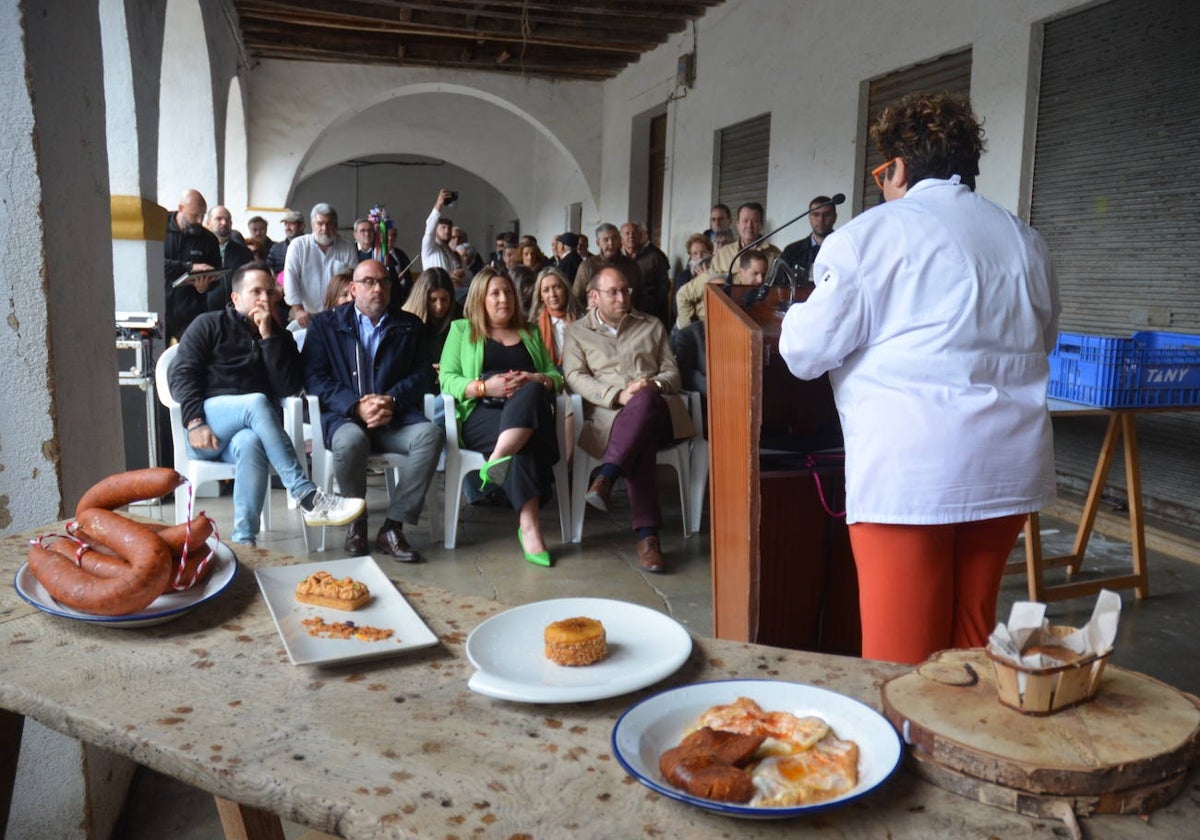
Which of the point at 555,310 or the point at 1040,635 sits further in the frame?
the point at 555,310

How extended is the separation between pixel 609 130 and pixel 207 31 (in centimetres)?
578

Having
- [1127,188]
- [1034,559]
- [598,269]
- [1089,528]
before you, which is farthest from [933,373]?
[598,269]

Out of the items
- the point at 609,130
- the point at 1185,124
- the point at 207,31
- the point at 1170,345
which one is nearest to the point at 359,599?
the point at 1170,345

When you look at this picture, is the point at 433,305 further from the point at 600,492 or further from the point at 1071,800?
the point at 1071,800

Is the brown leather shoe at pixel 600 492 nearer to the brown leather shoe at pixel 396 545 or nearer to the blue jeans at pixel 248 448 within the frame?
the brown leather shoe at pixel 396 545

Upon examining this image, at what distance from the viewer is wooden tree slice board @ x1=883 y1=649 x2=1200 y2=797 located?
2.91 feet

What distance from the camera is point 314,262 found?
687cm

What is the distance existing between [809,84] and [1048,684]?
23.9ft

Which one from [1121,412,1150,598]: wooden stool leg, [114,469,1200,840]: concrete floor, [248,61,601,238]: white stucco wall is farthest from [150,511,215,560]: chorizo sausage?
[248,61,601,238]: white stucco wall

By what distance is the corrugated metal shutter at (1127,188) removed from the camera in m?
4.50

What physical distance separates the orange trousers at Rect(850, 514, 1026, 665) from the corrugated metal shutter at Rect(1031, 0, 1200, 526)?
3258 millimetres

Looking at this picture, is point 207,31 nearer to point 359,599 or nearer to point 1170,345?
point 1170,345

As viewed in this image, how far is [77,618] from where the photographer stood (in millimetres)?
1305

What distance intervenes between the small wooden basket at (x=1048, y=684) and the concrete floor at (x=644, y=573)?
6.17ft
